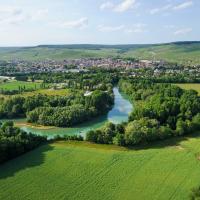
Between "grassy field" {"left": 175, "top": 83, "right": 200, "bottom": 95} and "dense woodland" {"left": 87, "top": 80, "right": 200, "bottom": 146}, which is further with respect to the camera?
"grassy field" {"left": 175, "top": 83, "right": 200, "bottom": 95}

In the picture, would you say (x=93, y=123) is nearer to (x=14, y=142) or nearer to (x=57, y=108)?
(x=57, y=108)

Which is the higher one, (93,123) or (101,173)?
(101,173)

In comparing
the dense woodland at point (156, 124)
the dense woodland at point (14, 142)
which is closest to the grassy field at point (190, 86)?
the dense woodland at point (156, 124)

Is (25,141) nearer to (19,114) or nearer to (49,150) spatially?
(49,150)

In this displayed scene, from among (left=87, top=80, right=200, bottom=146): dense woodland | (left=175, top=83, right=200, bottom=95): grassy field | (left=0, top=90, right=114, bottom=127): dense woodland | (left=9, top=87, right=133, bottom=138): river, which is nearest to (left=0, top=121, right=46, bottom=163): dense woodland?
(left=87, top=80, right=200, bottom=146): dense woodland

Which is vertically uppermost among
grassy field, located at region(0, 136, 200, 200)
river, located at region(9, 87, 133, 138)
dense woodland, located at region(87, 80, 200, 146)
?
dense woodland, located at region(87, 80, 200, 146)

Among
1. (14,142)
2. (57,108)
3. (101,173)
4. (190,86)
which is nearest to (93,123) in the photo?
(57,108)

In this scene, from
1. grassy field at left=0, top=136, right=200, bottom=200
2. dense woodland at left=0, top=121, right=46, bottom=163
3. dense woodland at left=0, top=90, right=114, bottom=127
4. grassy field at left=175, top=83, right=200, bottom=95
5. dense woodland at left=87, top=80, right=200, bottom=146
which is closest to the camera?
grassy field at left=0, top=136, right=200, bottom=200

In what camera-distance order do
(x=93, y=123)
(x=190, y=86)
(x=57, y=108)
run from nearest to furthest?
1. (x=93, y=123)
2. (x=57, y=108)
3. (x=190, y=86)

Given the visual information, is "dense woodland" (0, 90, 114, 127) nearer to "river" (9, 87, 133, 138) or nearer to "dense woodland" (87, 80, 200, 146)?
"river" (9, 87, 133, 138)
